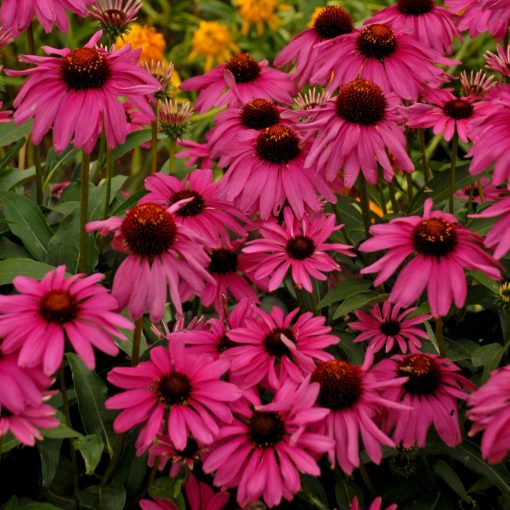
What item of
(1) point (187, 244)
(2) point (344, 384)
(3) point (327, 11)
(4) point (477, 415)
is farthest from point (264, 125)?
(4) point (477, 415)

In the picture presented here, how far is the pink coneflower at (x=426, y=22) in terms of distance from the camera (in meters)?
1.53

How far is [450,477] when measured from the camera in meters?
1.21

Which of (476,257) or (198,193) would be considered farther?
(198,193)

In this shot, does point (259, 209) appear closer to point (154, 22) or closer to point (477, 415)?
point (477, 415)

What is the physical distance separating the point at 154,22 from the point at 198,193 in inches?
104

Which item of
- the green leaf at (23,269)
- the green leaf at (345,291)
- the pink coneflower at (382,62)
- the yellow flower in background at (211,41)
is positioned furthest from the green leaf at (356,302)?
the yellow flower in background at (211,41)

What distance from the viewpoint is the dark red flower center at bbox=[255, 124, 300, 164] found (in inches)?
52.9

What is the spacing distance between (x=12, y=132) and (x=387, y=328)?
0.77m

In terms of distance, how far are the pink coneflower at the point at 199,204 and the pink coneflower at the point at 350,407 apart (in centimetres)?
36

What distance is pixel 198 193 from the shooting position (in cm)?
140

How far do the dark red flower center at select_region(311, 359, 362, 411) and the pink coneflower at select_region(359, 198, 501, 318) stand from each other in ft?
0.36

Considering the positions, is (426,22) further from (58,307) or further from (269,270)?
(58,307)

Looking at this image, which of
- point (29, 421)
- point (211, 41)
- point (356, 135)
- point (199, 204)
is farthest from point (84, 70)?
point (211, 41)

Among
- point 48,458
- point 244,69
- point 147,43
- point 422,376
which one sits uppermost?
point 244,69
